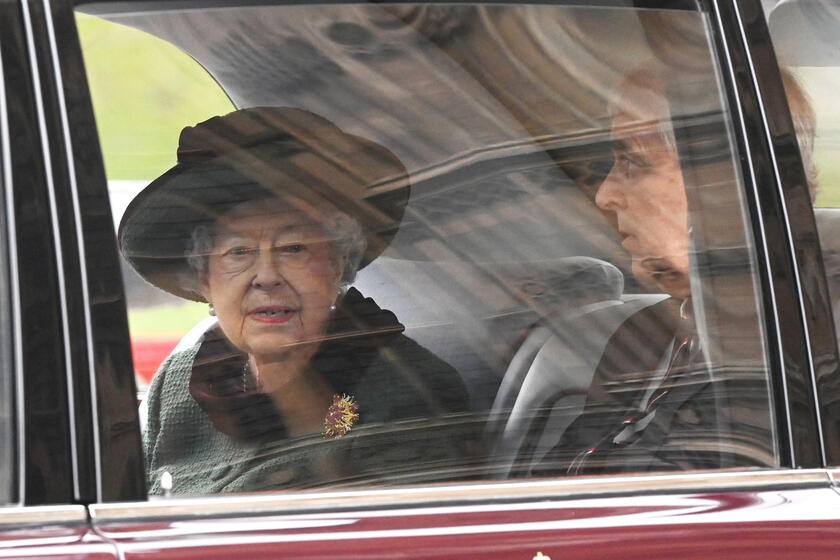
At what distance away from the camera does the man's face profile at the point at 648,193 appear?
1835 millimetres

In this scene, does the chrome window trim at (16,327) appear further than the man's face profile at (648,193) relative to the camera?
No

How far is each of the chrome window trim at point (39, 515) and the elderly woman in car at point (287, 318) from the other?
0.19 meters

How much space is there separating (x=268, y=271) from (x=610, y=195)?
52 centimetres

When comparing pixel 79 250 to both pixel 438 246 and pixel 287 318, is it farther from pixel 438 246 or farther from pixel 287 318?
pixel 438 246

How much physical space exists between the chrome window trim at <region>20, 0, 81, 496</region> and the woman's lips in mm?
299

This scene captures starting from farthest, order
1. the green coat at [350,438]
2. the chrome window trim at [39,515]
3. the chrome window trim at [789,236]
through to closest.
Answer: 1. the chrome window trim at [789,236]
2. the green coat at [350,438]
3. the chrome window trim at [39,515]

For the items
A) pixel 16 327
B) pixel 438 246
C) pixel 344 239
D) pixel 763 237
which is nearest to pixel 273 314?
pixel 344 239

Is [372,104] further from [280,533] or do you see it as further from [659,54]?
[280,533]

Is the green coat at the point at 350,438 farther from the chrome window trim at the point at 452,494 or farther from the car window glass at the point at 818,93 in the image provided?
the car window glass at the point at 818,93

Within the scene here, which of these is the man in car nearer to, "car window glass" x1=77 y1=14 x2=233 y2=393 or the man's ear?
the man's ear

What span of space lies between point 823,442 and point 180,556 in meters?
0.91

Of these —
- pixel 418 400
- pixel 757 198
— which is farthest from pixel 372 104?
pixel 757 198

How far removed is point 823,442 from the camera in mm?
1755

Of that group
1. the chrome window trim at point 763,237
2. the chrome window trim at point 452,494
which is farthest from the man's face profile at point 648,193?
the chrome window trim at point 452,494
